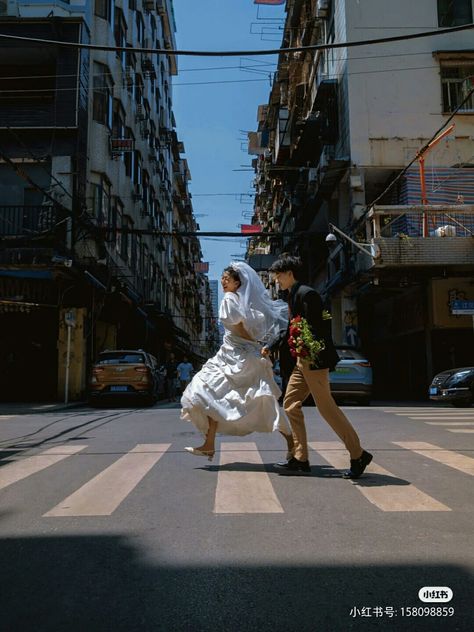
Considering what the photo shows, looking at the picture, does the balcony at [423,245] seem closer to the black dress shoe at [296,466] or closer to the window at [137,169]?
the black dress shoe at [296,466]

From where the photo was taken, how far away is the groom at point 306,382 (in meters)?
5.04

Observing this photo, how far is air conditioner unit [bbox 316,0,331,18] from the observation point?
25750 mm

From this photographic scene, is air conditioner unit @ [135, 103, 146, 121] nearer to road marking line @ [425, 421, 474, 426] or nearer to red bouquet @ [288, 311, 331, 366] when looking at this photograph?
road marking line @ [425, 421, 474, 426]

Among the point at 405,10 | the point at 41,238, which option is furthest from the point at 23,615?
the point at 405,10

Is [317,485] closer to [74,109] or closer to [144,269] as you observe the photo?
[74,109]

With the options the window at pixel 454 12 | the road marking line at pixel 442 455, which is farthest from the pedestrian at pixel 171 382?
the window at pixel 454 12

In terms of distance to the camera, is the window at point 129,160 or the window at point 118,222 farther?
the window at point 129,160

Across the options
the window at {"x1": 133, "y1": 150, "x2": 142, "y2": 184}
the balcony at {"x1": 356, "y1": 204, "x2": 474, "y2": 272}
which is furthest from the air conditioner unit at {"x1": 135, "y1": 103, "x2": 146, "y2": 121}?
the balcony at {"x1": 356, "y1": 204, "x2": 474, "y2": 272}

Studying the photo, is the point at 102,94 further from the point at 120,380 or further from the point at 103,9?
the point at 120,380

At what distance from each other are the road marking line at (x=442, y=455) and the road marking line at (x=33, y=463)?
12.7ft

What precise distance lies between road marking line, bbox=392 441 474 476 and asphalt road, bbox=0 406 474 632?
31mm

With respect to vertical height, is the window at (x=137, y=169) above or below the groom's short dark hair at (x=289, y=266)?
above

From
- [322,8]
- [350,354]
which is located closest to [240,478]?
[350,354]

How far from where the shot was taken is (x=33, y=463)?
6207 millimetres
